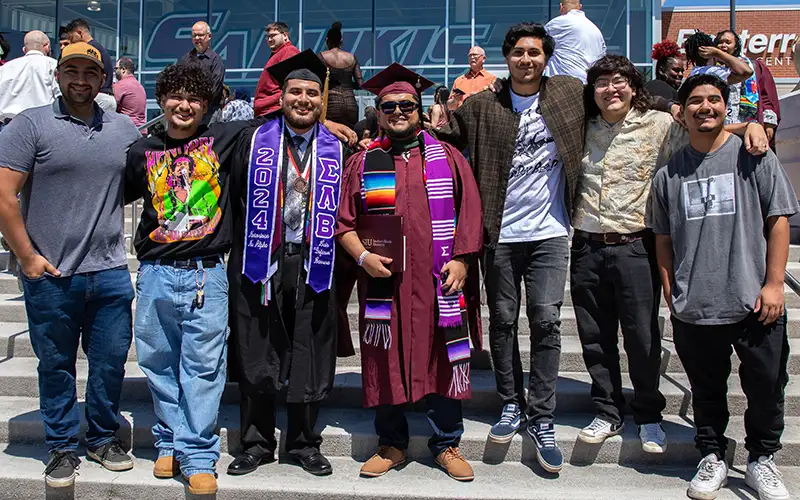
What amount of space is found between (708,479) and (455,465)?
1.28 metres

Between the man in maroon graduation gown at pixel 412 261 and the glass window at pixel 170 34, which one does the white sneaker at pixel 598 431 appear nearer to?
the man in maroon graduation gown at pixel 412 261

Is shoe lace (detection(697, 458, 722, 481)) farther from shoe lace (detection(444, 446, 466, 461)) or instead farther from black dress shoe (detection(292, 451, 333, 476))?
black dress shoe (detection(292, 451, 333, 476))

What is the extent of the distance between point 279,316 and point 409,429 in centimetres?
107

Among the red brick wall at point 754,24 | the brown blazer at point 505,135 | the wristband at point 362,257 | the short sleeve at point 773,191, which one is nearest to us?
the short sleeve at point 773,191

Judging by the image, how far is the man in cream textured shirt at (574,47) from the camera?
17.5 feet

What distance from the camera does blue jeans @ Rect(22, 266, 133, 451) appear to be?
3689mm

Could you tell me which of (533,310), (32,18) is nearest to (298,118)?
(533,310)

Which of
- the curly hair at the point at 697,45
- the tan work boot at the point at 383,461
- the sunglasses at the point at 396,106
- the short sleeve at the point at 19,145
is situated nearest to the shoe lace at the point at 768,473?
the tan work boot at the point at 383,461

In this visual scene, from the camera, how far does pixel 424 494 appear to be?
11.9 ft

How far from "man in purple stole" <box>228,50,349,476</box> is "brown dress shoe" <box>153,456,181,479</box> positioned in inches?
11.9

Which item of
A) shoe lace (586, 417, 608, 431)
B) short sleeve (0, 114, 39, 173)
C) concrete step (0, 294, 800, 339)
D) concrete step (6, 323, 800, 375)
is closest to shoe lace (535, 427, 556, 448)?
shoe lace (586, 417, 608, 431)

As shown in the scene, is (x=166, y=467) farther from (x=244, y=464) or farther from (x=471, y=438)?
(x=471, y=438)

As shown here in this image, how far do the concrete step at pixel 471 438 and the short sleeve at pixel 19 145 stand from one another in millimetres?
1583

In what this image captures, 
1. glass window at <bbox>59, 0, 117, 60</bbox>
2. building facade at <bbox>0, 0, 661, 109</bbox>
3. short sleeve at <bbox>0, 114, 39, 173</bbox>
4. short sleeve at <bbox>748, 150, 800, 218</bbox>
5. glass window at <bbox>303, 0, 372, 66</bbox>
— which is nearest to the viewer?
short sleeve at <bbox>748, 150, 800, 218</bbox>
